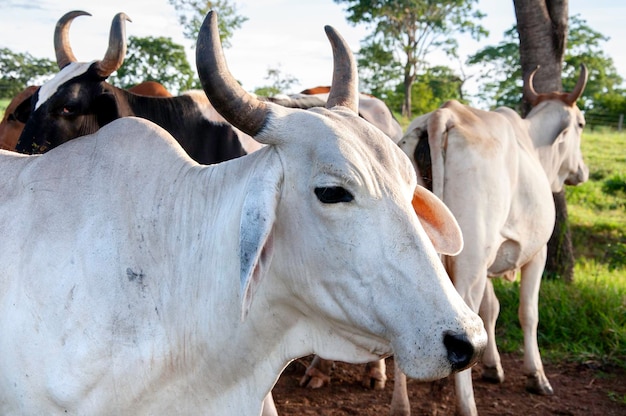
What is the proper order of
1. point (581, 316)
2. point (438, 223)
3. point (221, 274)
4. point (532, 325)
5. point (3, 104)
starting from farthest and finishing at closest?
1. point (3, 104)
2. point (581, 316)
3. point (532, 325)
4. point (438, 223)
5. point (221, 274)

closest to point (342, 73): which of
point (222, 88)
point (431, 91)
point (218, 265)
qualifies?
point (222, 88)

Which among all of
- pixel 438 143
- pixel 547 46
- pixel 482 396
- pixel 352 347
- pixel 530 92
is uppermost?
pixel 547 46

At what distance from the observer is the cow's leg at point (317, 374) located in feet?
15.0

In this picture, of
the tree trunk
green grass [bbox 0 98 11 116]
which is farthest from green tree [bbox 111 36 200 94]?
the tree trunk

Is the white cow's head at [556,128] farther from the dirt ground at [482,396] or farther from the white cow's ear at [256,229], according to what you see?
the white cow's ear at [256,229]

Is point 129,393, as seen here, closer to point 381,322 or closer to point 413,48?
point 381,322

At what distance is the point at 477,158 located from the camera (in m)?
4.00

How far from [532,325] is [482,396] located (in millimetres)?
648

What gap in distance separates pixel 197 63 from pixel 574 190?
10458 millimetres

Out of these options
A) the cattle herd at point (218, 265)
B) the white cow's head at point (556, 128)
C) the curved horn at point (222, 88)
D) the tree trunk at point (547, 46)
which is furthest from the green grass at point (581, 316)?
the curved horn at point (222, 88)

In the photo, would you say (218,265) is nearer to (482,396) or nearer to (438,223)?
(438,223)

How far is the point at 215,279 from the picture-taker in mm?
2174

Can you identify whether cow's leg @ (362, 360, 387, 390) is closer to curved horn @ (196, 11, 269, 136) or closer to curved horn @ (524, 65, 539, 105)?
curved horn @ (524, 65, 539, 105)

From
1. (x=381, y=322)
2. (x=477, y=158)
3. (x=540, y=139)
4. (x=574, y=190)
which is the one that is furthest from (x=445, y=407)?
(x=574, y=190)
